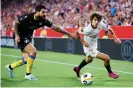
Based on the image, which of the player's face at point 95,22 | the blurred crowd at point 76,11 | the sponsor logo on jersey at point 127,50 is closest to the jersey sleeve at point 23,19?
the player's face at point 95,22

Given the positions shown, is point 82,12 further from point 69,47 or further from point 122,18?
point 122,18

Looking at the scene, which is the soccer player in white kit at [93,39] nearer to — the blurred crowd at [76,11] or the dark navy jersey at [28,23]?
the dark navy jersey at [28,23]

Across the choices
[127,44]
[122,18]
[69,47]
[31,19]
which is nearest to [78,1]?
[69,47]

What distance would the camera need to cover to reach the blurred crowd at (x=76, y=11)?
64.4ft

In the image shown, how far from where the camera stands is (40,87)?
27.1 feet

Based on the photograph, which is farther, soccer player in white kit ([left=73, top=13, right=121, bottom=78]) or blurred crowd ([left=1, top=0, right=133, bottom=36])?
blurred crowd ([left=1, top=0, right=133, bottom=36])

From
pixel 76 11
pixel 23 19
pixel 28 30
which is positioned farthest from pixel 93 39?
pixel 76 11

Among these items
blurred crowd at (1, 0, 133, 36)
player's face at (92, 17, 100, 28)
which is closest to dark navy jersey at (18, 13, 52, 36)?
player's face at (92, 17, 100, 28)

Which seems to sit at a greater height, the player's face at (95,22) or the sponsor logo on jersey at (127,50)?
the player's face at (95,22)

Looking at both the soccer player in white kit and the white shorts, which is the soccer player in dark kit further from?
→ the white shorts

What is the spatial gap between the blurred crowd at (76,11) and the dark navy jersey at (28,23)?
9468 mm

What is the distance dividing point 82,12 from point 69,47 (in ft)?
13.1

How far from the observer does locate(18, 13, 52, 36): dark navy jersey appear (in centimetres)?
947

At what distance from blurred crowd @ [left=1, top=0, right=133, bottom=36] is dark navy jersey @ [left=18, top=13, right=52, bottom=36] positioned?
947 cm
